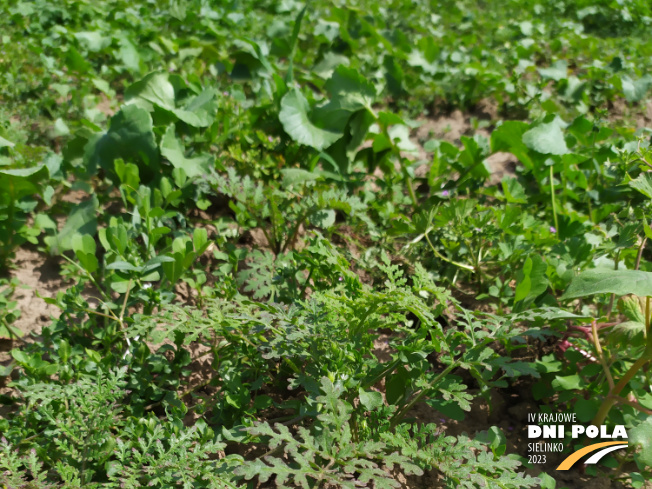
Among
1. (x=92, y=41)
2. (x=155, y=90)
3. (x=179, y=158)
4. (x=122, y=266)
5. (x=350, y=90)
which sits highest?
(x=92, y=41)

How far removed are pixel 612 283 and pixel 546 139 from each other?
48.5 inches

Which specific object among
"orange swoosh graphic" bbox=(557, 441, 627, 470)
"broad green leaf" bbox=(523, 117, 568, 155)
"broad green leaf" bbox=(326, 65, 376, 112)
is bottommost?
"orange swoosh graphic" bbox=(557, 441, 627, 470)

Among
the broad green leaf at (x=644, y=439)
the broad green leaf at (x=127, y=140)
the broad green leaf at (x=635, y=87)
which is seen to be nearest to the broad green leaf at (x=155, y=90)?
the broad green leaf at (x=127, y=140)

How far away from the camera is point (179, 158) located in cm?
257

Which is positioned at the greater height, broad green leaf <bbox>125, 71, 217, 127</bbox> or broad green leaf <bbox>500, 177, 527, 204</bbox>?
broad green leaf <bbox>125, 71, 217, 127</bbox>

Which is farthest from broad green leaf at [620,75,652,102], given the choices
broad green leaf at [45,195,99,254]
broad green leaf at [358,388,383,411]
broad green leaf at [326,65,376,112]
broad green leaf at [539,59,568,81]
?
broad green leaf at [45,195,99,254]

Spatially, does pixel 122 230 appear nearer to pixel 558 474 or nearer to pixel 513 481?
pixel 513 481

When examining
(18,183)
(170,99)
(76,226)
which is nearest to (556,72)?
(170,99)

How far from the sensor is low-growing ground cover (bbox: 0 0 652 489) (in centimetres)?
→ 165

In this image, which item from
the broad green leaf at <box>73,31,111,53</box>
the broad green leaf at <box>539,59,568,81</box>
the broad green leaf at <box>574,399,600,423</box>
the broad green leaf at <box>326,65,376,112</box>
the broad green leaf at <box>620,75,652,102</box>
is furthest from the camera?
the broad green leaf at <box>539,59,568,81</box>

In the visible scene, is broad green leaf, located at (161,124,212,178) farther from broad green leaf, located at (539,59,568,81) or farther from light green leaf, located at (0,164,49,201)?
broad green leaf, located at (539,59,568,81)

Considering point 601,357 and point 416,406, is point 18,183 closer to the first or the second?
point 416,406

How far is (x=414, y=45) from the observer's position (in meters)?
4.35

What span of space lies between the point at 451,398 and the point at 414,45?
10.5 feet
